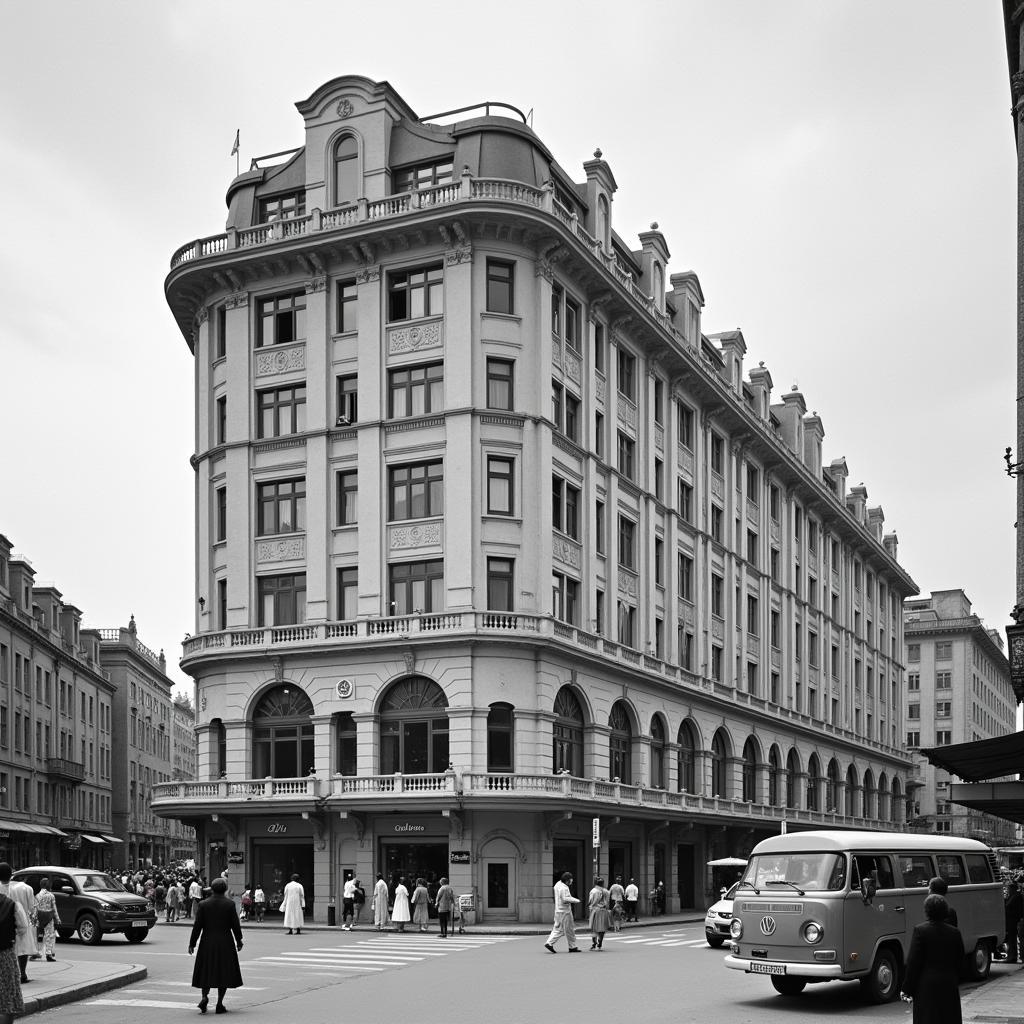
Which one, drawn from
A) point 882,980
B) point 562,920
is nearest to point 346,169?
point 562,920

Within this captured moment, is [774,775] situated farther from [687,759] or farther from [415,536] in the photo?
[415,536]

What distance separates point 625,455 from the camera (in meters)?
56.8

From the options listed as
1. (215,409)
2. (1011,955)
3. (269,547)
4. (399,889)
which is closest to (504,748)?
(399,889)

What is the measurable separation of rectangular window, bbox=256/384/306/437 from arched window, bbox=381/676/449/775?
10245mm

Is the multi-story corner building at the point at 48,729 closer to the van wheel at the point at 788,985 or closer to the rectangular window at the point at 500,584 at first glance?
the rectangular window at the point at 500,584

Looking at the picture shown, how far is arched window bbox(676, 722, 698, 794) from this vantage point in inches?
2365

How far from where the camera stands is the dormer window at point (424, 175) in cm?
5081

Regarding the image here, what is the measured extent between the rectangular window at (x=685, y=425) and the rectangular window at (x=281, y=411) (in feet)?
61.4

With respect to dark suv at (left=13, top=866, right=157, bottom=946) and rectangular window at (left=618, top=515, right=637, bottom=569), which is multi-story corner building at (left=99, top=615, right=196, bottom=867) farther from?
dark suv at (left=13, top=866, right=157, bottom=946)

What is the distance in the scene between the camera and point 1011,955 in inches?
1130

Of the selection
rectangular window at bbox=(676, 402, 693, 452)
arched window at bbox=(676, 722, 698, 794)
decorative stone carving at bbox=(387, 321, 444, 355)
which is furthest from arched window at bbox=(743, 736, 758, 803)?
decorative stone carving at bbox=(387, 321, 444, 355)

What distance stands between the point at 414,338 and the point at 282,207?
8644mm

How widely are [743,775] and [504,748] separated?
24.3m

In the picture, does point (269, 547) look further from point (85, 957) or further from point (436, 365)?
point (85, 957)
